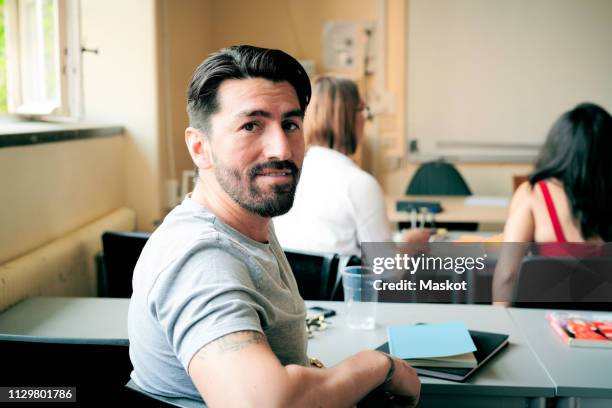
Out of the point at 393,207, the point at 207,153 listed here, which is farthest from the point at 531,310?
the point at 393,207

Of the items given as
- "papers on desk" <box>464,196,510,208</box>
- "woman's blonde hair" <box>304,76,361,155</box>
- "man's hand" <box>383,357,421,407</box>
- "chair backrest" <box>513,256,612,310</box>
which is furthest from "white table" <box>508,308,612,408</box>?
"papers on desk" <box>464,196,510,208</box>

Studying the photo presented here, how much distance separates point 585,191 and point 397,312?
0.92 meters

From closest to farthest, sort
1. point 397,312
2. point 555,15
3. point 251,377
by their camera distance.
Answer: point 251,377
point 397,312
point 555,15

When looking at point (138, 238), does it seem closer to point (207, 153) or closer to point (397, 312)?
point (397, 312)

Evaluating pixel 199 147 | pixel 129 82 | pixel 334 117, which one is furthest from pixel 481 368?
pixel 129 82

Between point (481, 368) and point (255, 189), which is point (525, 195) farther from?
point (255, 189)

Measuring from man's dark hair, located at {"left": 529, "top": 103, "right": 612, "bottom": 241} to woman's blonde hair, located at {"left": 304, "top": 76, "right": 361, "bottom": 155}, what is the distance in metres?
0.73

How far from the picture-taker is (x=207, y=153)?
1.26 metres

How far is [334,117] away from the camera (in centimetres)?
269

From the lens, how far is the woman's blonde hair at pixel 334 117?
8.80 ft

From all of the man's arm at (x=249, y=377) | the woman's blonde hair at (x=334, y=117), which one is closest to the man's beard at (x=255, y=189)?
the man's arm at (x=249, y=377)

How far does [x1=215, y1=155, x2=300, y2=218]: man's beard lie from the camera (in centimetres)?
121

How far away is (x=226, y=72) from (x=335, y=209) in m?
1.39

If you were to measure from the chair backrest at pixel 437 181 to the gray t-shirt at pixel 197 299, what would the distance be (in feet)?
12.1
